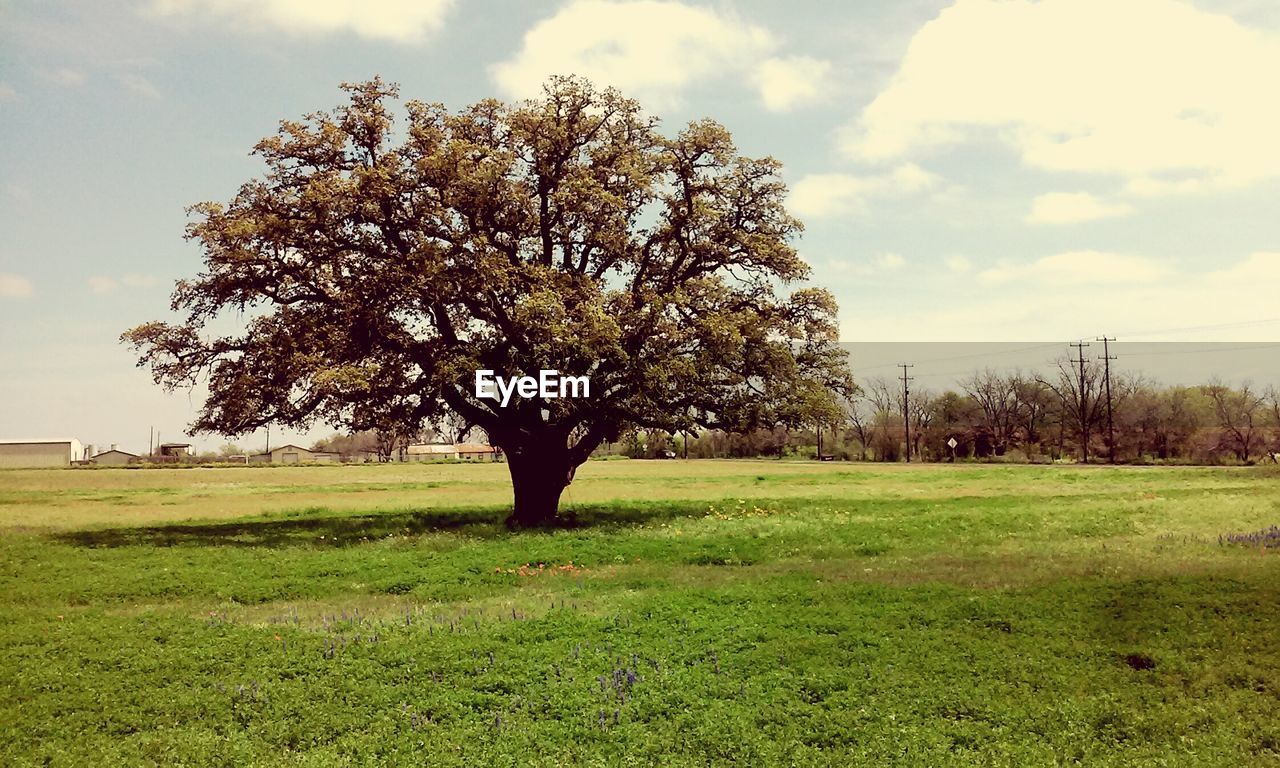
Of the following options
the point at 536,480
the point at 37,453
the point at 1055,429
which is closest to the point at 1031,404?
the point at 1055,429

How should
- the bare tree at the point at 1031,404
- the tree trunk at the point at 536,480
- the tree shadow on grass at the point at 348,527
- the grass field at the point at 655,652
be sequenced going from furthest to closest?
the bare tree at the point at 1031,404
the tree trunk at the point at 536,480
the tree shadow on grass at the point at 348,527
the grass field at the point at 655,652

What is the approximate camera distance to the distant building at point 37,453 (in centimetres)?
14238

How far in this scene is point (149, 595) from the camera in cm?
2088

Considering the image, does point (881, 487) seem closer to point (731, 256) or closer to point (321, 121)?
point (731, 256)

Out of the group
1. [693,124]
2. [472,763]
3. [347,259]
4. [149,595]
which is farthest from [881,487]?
[472,763]

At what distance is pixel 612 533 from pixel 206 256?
62.2 feet

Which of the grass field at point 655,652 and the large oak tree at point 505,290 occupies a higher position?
the large oak tree at point 505,290

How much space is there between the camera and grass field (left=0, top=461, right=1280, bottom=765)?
10.7 m

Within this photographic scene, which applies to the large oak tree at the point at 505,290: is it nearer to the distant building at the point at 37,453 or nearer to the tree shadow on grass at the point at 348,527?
the tree shadow on grass at the point at 348,527

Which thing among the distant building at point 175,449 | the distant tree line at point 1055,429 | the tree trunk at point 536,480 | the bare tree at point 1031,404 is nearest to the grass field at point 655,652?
the tree trunk at point 536,480

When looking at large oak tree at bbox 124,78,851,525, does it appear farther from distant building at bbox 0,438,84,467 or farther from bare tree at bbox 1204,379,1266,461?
distant building at bbox 0,438,84,467

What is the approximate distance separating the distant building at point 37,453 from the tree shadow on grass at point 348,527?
130613 millimetres

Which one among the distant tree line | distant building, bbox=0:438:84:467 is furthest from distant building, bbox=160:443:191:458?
the distant tree line

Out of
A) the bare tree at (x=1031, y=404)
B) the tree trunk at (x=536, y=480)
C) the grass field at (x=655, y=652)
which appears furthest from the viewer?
the bare tree at (x=1031, y=404)
